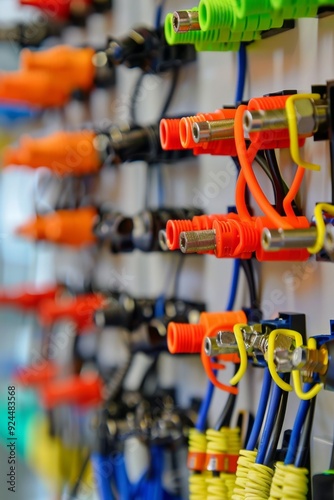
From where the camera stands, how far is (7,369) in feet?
4.97

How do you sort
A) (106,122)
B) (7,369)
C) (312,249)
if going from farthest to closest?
1. (7,369)
2. (106,122)
3. (312,249)

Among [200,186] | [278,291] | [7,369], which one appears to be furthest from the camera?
[7,369]

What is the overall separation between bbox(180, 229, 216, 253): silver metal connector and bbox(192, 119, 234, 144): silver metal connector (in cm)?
8

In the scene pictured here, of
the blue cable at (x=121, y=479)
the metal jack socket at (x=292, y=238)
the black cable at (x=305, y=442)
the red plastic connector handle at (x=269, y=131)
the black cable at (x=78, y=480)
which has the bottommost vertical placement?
the black cable at (x=78, y=480)

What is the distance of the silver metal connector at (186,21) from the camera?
74cm

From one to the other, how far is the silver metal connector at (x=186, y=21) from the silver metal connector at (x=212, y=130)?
0.28 ft

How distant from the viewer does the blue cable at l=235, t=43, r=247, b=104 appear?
851mm

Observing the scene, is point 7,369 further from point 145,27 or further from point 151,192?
point 145,27

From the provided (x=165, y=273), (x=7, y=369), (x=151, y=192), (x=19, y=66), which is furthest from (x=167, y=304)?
(x=19, y=66)

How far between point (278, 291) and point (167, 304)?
26cm

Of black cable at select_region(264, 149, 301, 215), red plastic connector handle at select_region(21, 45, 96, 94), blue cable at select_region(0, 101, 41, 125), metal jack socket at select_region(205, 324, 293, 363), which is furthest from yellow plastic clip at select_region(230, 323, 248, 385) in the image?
blue cable at select_region(0, 101, 41, 125)

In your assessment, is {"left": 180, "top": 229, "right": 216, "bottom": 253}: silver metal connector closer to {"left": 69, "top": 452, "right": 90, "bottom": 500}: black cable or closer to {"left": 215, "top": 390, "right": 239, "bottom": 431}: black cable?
{"left": 215, "top": 390, "right": 239, "bottom": 431}: black cable

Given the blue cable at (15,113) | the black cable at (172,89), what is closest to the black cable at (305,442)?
the black cable at (172,89)

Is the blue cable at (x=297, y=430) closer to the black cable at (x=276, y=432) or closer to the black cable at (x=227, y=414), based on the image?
the black cable at (x=276, y=432)
